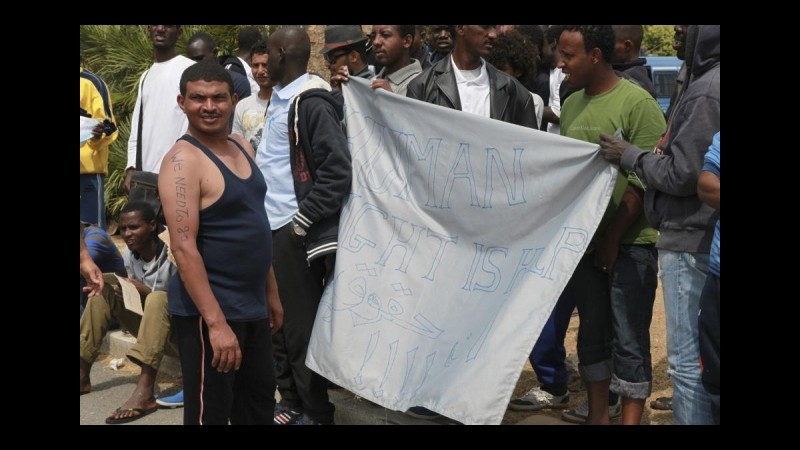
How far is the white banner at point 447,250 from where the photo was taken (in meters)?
4.75

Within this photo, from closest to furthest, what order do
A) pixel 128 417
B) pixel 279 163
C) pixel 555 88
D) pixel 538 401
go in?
pixel 279 163 → pixel 538 401 → pixel 128 417 → pixel 555 88

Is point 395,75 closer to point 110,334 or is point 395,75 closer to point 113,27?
point 110,334

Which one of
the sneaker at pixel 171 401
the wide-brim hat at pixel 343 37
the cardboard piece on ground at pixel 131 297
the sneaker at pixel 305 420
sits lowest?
the sneaker at pixel 171 401

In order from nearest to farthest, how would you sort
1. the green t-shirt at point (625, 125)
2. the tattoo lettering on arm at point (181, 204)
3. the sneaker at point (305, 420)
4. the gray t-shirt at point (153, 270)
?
1. the tattoo lettering on arm at point (181, 204)
2. the green t-shirt at point (625, 125)
3. the sneaker at point (305, 420)
4. the gray t-shirt at point (153, 270)

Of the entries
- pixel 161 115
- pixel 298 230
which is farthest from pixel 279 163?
pixel 161 115

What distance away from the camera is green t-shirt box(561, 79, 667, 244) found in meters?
4.90

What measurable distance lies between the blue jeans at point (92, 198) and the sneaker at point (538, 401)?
4.06 m

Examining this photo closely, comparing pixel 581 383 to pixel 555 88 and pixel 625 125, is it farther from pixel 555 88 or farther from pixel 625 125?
pixel 555 88

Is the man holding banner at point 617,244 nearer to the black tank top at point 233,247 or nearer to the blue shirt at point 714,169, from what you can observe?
the blue shirt at point 714,169

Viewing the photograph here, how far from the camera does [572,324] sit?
742 cm

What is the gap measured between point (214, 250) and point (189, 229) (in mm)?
176

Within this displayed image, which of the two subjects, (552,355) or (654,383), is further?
(654,383)

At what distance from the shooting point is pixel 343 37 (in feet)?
19.4

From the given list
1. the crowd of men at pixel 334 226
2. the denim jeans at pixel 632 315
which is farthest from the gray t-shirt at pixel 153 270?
the denim jeans at pixel 632 315
